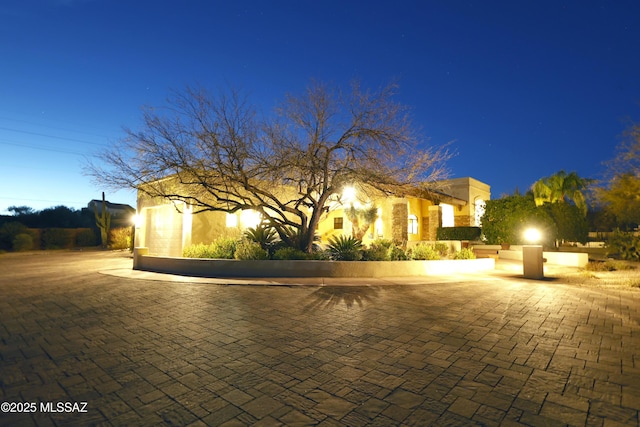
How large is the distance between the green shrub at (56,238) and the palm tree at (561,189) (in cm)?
3800

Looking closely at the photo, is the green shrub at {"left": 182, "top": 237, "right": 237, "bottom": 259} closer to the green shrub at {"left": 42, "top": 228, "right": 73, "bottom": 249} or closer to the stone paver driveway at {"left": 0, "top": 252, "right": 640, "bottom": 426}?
the stone paver driveway at {"left": 0, "top": 252, "right": 640, "bottom": 426}

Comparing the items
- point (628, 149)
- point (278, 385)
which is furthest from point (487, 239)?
point (278, 385)

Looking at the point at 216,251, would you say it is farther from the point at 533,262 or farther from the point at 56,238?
the point at 56,238

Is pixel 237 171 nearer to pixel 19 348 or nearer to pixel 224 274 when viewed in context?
pixel 224 274

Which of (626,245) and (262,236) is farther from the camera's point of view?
(626,245)

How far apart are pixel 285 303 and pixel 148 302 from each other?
2.98 meters

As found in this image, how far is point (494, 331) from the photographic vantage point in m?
5.16

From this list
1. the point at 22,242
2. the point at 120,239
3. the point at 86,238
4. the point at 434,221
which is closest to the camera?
the point at 434,221

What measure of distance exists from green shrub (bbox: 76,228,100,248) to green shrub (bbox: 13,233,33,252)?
3.73 metres

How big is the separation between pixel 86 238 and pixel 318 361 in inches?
1254

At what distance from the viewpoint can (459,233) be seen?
23.1 metres

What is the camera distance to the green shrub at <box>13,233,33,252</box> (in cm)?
2381

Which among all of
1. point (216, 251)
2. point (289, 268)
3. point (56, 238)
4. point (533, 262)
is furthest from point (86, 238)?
point (533, 262)

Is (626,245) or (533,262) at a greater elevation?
(626,245)
